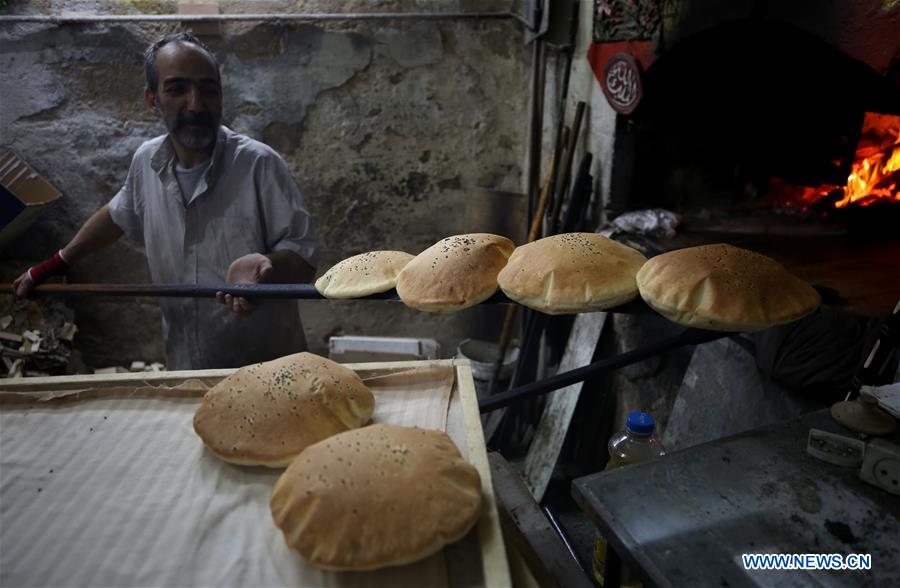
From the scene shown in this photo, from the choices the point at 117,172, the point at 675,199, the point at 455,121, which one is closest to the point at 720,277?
the point at 675,199

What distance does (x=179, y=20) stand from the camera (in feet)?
12.9

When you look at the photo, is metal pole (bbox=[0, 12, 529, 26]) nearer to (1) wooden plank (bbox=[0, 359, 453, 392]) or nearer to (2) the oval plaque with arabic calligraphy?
(2) the oval plaque with arabic calligraphy

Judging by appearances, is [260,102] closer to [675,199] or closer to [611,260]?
[675,199]

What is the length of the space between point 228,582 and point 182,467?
34 cm

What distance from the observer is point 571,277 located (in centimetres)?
127

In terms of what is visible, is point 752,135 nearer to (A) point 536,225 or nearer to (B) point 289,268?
(A) point 536,225

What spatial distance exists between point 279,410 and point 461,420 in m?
0.43

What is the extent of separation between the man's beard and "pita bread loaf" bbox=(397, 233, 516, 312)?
6.41 ft

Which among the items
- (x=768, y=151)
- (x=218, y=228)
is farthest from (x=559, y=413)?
(x=218, y=228)

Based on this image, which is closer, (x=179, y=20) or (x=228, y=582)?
(x=228, y=582)

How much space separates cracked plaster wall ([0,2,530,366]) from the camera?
4.04 m

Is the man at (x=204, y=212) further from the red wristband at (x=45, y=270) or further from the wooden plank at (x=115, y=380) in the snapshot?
the wooden plank at (x=115, y=380)

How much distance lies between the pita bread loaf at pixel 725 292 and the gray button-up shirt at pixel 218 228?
84.6 inches

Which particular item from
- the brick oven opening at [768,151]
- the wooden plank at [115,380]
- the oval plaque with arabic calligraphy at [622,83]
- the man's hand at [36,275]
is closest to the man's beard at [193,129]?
the man's hand at [36,275]
